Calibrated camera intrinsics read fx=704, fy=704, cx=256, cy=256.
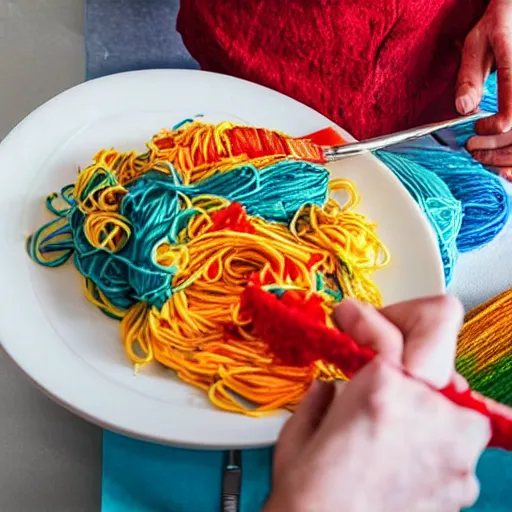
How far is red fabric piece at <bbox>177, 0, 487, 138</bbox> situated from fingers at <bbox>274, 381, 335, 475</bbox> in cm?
57

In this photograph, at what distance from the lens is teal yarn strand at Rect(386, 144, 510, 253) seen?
0.83 metres

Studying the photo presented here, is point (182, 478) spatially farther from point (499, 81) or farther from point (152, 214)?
point (499, 81)

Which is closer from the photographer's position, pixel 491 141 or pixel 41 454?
pixel 41 454

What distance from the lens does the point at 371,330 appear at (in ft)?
1.30

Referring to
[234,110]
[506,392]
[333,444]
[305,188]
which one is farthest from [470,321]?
[333,444]

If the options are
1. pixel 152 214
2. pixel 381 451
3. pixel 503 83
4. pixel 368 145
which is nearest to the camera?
pixel 381 451

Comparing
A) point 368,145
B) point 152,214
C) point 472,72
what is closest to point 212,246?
point 152,214

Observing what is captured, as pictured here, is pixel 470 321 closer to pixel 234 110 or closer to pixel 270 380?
pixel 270 380

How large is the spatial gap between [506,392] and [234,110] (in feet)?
1.36

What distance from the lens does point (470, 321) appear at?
Result: 0.73 m

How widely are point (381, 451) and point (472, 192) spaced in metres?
0.57

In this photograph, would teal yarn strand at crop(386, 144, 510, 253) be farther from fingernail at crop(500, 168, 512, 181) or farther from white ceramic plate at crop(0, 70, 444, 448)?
white ceramic plate at crop(0, 70, 444, 448)

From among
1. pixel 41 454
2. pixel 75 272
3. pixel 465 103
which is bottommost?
pixel 41 454

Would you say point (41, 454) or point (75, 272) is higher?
point (75, 272)
